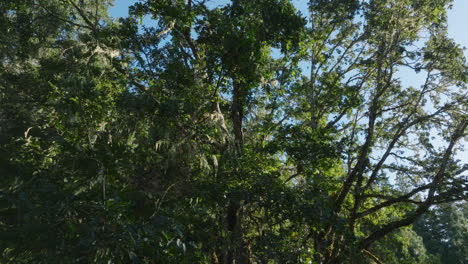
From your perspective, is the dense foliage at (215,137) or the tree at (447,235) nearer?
the dense foliage at (215,137)

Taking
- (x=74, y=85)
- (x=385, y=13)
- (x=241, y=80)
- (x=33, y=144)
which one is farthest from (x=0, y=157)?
(x=385, y=13)

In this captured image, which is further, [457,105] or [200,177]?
[457,105]

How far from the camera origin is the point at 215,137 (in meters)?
6.90

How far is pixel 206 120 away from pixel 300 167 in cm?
205

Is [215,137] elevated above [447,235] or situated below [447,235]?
below

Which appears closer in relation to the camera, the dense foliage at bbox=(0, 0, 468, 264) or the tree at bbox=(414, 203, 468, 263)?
the dense foliage at bbox=(0, 0, 468, 264)

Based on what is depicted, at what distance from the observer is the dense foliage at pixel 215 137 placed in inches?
134

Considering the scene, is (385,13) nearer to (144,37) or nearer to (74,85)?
(144,37)

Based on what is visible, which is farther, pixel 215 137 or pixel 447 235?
pixel 447 235

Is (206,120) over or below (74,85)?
over

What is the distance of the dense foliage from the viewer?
11.2 feet

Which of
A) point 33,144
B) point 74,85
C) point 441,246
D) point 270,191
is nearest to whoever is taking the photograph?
point 74,85

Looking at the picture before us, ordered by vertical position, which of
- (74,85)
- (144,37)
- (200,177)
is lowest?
(200,177)

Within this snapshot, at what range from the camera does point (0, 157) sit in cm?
600
